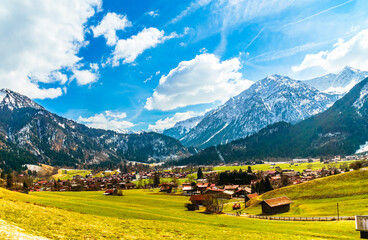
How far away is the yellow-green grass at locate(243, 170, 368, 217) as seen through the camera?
211 ft

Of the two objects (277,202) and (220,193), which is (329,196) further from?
(220,193)

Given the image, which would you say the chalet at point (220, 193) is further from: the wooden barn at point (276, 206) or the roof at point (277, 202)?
the roof at point (277, 202)

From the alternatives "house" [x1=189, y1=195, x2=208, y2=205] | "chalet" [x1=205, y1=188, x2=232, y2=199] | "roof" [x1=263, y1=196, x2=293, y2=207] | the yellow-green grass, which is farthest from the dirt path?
"chalet" [x1=205, y1=188, x2=232, y2=199]

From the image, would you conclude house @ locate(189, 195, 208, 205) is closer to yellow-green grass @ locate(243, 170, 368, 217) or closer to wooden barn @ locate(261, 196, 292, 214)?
yellow-green grass @ locate(243, 170, 368, 217)

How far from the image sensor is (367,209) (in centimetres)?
5709

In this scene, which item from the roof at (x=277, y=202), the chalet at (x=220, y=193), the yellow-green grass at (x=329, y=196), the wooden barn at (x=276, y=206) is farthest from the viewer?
the chalet at (x=220, y=193)

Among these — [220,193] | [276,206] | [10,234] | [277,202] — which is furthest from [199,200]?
[10,234]

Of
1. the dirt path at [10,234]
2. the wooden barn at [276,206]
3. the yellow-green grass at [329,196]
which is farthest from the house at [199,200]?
the dirt path at [10,234]

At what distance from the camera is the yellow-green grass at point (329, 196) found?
Answer: 211 feet

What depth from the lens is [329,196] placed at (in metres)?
79.5

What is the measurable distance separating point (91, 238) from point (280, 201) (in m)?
73.0

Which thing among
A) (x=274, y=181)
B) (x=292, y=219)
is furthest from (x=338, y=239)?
(x=274, y=181)

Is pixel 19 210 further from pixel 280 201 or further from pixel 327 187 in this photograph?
pixel 327 187

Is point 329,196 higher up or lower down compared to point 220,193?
higher up
